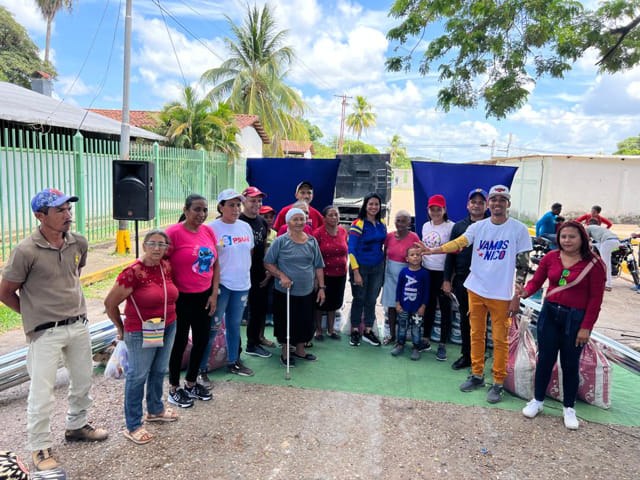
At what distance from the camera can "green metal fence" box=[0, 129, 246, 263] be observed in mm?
8086

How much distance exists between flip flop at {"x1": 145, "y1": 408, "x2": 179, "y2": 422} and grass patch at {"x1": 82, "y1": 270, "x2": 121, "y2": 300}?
4.28m

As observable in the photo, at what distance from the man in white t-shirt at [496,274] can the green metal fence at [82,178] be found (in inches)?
272

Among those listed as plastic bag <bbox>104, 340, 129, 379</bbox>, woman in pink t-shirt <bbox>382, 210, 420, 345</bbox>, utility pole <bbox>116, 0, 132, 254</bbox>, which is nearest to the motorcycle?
woman in pink t-shirt <bbox>382, 210, 420, 345</bbox>

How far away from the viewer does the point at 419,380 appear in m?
4.34

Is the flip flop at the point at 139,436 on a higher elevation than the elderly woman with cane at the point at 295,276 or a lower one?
lower

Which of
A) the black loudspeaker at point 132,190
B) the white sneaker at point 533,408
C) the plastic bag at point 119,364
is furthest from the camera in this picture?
the black loudspeaker at point 132,190

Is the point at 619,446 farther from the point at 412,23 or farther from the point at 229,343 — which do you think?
the point at 412,23

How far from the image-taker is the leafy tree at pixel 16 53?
26.5 metres

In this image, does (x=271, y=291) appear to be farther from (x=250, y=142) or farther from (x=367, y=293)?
(x=250, y=142)

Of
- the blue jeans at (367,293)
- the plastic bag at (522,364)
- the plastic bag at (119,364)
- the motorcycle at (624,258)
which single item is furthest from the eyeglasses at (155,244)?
the motorcycle at (624,258)

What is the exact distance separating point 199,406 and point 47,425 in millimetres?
1154

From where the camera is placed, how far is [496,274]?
389cm

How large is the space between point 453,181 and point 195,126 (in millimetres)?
14684

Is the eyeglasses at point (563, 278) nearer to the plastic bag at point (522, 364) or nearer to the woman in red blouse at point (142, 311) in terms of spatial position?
the plastic bag at point (522, 364)
